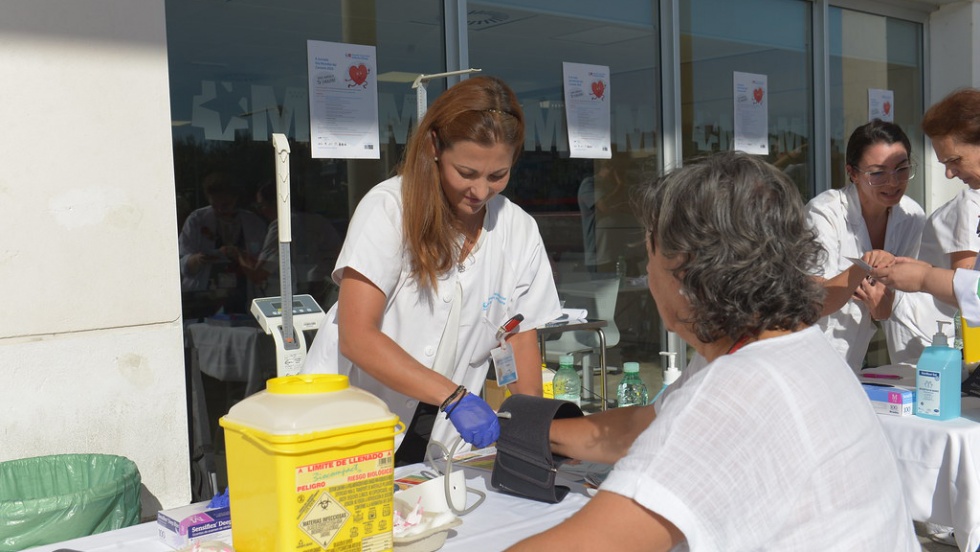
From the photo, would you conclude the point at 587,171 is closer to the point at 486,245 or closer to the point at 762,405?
the point at 486,245

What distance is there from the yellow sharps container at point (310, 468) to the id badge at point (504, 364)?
736 millimetres

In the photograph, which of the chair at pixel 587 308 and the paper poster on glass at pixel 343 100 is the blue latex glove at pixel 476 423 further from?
the chair at pixel 587 308

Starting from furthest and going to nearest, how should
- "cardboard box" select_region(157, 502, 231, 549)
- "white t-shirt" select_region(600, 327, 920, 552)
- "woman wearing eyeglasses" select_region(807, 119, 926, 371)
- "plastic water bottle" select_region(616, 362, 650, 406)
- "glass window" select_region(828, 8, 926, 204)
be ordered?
1. "glass window" select_region(828, 8, 926, 204)
2. "plastic water bottle" select_region(616, 362, 650, 406)
3. "woman wearing eyeglasses" select_region(807, 119, 926, 371)
4. "cardboard box" select_region(157, 502, 231, 549)
5. "white t-shirt" select_region(600, 327, 920, 552)

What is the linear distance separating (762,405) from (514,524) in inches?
27.8

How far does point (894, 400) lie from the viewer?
2.63 m

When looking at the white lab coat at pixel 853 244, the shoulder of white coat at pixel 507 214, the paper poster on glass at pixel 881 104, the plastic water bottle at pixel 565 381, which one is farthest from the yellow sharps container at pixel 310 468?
the paper poster on glass at pixel 881 104

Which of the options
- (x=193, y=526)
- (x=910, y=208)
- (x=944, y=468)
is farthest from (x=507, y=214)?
(x=910, y=208)

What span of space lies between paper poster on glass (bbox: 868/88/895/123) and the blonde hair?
468 centimetres

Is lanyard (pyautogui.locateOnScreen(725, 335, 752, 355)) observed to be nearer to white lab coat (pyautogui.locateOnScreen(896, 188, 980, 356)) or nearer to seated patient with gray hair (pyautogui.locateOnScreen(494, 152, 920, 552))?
seated patient with gray hair (pyautogui.locateOnScreen(494, 152, 920, 552))

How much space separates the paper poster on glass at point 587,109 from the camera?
445 centimetres

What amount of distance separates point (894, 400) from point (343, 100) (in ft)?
7.56

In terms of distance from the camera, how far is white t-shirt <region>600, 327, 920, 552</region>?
1.05 meters

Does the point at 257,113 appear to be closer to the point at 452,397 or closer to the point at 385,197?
the point at 385,197

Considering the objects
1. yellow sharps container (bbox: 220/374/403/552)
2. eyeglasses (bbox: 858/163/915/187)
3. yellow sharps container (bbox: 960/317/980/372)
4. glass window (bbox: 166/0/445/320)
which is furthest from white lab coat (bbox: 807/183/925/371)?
yellow sharps container (bbox: 220/374/403/552)
